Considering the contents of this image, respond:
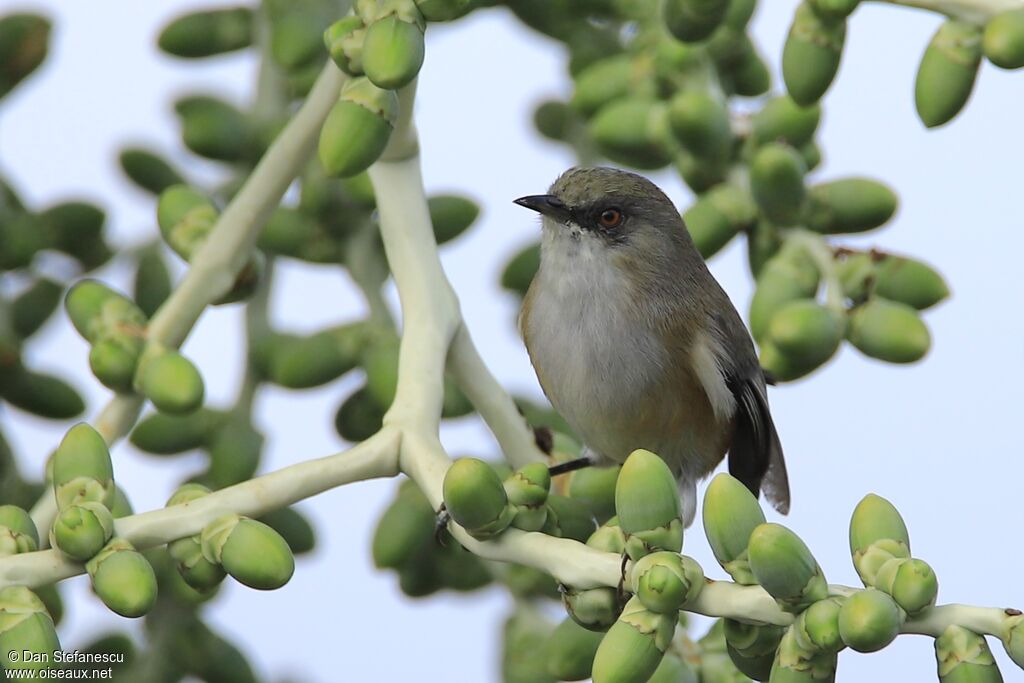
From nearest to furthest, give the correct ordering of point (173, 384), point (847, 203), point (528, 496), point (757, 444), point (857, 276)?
1. point (528, 496)
2. point (173, 384)
3. point (857, 276)
4. point (847, 203)
5. point (757, 444)

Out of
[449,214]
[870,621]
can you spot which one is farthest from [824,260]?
[870,621]

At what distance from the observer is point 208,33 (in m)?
2.57

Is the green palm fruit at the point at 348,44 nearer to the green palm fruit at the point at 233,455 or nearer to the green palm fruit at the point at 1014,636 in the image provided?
the green palm fruit at the point at 233,455

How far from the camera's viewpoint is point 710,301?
9.99 feet

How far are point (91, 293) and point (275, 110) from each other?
1.90 ft

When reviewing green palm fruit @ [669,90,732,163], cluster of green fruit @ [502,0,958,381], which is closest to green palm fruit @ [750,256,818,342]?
cluster of green fruit @ [502,0,958,381]

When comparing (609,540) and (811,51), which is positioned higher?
(811,51)

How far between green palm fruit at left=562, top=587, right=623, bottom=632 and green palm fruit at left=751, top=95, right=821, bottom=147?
46.0 inches

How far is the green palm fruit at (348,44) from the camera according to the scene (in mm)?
1879

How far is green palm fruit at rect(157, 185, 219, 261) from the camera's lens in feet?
7.44

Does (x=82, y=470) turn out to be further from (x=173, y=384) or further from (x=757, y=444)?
(x=757, y=444)

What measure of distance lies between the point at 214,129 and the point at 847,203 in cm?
113

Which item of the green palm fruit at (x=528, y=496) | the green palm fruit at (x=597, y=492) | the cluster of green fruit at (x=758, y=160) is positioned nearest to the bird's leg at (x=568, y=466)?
the green palm fruit at (x=597, y=492)

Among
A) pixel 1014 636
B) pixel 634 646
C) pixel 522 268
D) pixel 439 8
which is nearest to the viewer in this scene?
pixel 1014 636
